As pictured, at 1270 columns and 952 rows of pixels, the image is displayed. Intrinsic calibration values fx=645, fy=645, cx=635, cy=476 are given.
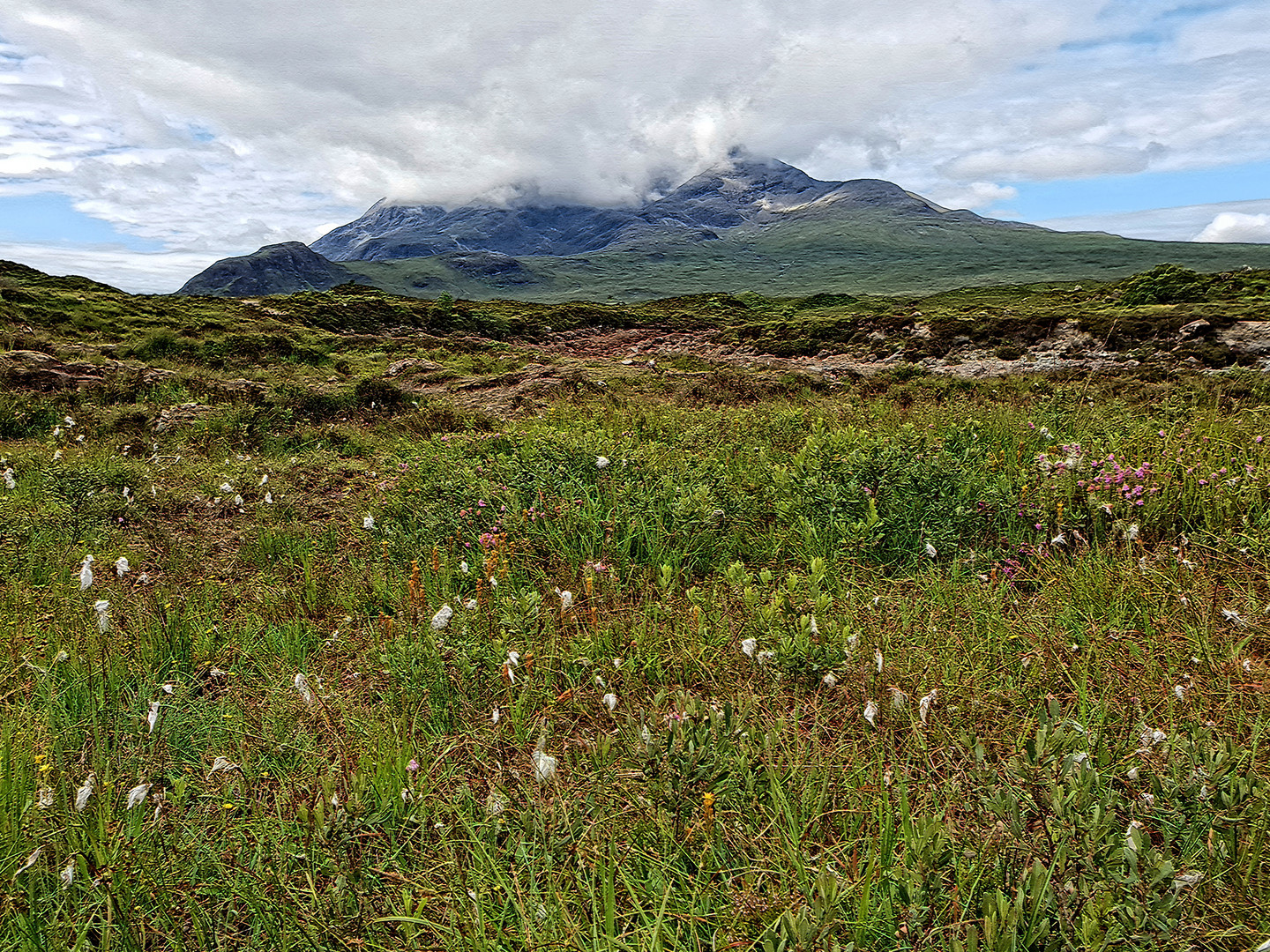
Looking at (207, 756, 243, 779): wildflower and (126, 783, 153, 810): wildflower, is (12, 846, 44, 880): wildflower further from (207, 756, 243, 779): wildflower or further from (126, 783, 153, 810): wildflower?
(207, 756, 243, 779): wildflower

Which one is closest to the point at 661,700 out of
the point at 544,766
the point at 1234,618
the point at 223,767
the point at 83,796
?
the point at 544,766

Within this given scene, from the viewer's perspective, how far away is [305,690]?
312 centimetres

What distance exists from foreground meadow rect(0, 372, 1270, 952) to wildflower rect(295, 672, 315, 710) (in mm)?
18

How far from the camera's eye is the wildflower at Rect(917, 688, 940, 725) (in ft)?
8.89

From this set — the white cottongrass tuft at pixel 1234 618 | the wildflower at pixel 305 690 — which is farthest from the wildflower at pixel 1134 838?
the wildflower at pixel 305 690

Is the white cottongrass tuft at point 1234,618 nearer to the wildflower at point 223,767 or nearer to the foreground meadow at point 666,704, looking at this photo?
the foreground meadow at point 666,704

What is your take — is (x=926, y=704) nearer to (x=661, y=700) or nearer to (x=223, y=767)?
(x=661, y=700)

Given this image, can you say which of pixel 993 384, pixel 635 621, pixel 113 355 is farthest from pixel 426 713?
pixel 113 355

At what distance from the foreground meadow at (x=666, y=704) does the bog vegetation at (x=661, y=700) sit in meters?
0.02

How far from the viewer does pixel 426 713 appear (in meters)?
3.19

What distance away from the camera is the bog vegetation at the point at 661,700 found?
1.91 meters

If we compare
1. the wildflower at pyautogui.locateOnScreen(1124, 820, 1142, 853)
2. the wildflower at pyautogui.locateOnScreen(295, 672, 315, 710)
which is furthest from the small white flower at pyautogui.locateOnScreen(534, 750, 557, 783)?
the wildflower at pyautogui.locateOnScreen(1124, 820, 1142, 853)

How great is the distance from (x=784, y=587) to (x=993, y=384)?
413 inches

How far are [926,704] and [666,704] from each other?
1.13 m
